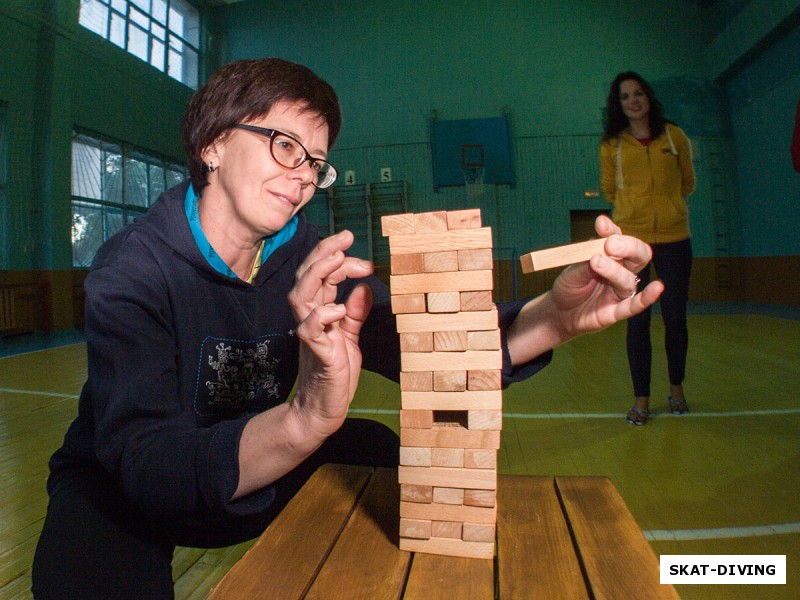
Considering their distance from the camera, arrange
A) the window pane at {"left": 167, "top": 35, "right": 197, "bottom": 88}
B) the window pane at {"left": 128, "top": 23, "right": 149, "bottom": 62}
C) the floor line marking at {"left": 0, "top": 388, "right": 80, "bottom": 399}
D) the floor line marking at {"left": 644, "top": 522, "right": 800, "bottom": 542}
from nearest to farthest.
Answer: the floor line marking at {"left": 644, "top": 522, "right": 800, "bottom": 542}, the floor line marking at {"left": 0, "top": 388, "right": 80, "bottom": 399}, the window pane at {"left": 128, "top": 23, "right": 149, "bottom": 62}, the window pane at {"left": 167, "top": 35, "right": 197, "bottom": 88}

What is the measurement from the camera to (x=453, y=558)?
2.21ft

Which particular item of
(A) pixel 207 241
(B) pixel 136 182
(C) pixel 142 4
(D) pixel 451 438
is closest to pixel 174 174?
(B) pixel 136 182

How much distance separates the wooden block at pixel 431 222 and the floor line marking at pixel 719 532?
1.12m

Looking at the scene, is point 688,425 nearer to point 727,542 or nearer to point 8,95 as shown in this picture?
point 727,542

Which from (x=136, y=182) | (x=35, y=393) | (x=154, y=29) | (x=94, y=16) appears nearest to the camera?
(x=35, y=393)

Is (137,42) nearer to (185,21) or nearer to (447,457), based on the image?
(185,21)

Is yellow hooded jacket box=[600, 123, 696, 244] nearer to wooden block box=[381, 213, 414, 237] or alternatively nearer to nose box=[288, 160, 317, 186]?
nose box=[288, 160, 317, 186]

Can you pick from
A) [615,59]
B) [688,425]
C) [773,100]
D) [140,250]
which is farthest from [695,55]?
[140,250]

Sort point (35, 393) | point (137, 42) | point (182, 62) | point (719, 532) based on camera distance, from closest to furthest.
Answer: point (719, 532), point (35, 393), point (137, 42), point (182, 62)

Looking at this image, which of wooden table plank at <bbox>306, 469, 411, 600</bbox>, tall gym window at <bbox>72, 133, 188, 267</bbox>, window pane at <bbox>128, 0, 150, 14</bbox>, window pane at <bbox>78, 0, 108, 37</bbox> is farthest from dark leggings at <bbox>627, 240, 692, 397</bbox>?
window pane at <bbox>128, 0, 150, 14</bbox>

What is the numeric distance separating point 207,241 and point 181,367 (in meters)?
0.25

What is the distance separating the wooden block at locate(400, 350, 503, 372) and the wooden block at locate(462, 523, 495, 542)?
0.20 m

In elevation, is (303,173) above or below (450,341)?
above

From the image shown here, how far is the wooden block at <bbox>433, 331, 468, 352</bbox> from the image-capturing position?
0.67 meters
